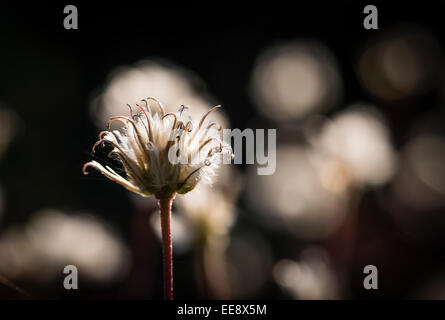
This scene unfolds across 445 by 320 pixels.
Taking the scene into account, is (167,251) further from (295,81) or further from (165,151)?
(295,81)

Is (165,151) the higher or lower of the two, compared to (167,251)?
higher

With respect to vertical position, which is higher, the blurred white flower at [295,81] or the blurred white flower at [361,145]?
the blurred white flower at [295,81]

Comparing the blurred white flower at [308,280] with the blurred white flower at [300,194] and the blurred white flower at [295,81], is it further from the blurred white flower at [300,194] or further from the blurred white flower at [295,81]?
the blurred white flower at [295,81]

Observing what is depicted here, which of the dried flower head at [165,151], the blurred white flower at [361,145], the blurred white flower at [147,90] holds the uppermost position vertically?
the blurred white flower at [147,90]

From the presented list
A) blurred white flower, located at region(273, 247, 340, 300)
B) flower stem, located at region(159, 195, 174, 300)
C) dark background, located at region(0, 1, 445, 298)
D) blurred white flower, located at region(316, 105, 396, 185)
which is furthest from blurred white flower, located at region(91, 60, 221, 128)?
flower stem, located at region(159, 195, 174, 300)

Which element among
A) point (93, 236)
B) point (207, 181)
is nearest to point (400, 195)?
point (93, 236)

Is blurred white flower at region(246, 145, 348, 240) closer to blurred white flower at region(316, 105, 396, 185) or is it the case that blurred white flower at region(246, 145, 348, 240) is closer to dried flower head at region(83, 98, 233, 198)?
blurred white flower at region(316, 105, 396, 185)

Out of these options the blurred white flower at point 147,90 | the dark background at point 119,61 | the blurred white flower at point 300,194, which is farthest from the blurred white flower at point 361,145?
the blurred white flower at point 147,90

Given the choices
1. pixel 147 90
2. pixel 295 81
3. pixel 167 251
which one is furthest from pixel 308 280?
pixel 295 81
